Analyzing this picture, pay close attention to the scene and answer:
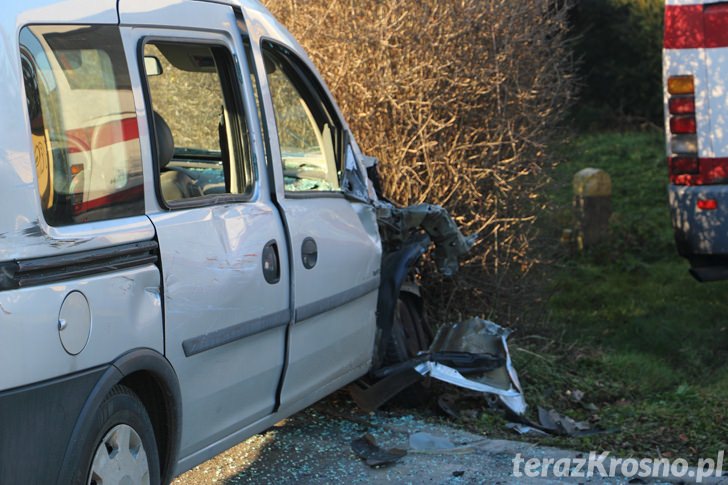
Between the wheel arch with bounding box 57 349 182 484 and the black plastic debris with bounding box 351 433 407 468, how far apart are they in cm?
145

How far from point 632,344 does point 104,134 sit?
5753mm

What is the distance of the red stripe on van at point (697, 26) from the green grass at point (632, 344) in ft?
4.07

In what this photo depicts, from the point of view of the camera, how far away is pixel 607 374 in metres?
7.12

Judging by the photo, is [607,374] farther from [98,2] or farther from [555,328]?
[98,2]

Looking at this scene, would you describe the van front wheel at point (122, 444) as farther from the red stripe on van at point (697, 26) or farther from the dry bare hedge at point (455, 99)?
the red stripe on van at point (697, 26)

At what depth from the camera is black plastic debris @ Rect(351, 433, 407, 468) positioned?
4875 millimetres

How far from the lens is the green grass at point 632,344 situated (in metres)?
5.73

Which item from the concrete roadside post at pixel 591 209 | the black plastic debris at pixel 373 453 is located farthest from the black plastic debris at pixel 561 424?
the concrete roadside post at pixel 591 209

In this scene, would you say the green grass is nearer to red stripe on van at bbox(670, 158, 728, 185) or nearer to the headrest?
red stripe on van at bbox(670, 158, 728, 185)

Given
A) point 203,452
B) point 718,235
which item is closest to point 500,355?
point 718,235

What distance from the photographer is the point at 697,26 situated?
23.0 ft

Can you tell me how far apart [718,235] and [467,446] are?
2.88m

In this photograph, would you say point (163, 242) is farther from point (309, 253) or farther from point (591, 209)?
point (591, 209)

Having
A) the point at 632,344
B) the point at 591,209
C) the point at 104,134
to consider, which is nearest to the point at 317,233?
the point at 104,134
